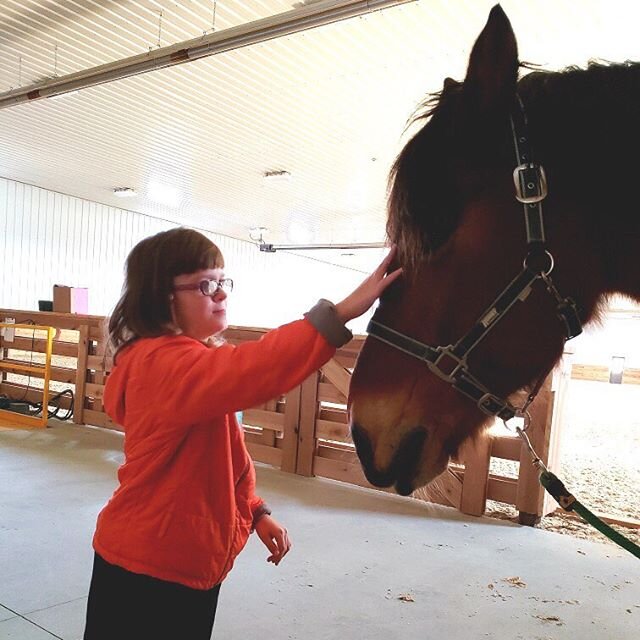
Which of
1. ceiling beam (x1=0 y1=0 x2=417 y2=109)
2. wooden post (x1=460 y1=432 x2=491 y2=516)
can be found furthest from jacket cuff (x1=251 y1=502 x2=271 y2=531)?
ceiling beam (x1=0 y1=0 x2=417 y2=109)

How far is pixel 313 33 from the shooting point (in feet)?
14.5

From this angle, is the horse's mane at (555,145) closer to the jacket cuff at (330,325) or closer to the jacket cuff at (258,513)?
the jacket cuff at (330,325)

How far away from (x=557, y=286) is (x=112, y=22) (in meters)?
4.59

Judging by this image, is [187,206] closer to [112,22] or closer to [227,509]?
[112,22]

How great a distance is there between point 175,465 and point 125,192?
983cm

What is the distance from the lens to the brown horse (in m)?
0.90

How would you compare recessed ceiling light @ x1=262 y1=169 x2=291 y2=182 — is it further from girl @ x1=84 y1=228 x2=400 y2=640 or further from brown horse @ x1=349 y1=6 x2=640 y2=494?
brown horse @ x1=349 y1=6 x2=640 y2=494

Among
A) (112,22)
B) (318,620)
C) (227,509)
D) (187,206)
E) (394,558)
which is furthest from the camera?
(187,206)

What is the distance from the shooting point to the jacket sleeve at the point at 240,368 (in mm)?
904

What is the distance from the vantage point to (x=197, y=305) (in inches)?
45.9

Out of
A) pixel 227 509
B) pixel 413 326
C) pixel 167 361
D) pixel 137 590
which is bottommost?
pixel 137 590

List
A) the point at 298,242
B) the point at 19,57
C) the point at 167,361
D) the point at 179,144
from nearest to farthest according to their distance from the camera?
the point at 167,361 → the point at 19,57 → the point at 179,144 → the point at 298,242

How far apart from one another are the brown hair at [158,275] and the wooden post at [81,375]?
5.25m

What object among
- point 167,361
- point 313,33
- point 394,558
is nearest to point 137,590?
point 167,361
